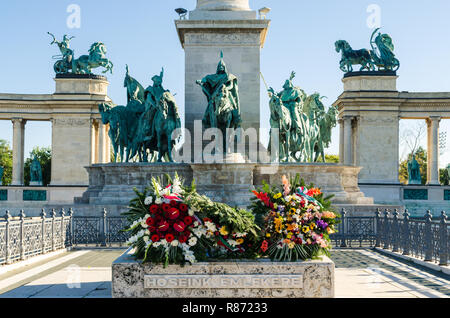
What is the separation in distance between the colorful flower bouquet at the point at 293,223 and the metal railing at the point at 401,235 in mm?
6675

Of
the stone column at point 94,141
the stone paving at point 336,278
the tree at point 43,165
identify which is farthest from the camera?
the tree at point 43,165

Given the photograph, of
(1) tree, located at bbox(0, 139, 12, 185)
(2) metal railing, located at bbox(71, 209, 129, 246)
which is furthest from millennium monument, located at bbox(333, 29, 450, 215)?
(1) tree, located at bbox(0, 139, 12, 185)

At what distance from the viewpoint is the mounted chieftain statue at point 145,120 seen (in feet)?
83.0

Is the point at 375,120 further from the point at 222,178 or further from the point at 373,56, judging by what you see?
the point at 222,178

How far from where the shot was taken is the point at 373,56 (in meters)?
61.9

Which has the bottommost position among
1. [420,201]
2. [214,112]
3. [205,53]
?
[420,201]

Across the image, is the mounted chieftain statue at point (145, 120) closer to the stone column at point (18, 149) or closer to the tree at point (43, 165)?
the stone column at point (18, 149)

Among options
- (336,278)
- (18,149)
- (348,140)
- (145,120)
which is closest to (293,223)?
(336,278)

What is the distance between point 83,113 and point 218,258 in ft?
182

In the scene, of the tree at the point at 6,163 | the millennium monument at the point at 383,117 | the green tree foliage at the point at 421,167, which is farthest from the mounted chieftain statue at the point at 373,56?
the tree at the point at 6,163

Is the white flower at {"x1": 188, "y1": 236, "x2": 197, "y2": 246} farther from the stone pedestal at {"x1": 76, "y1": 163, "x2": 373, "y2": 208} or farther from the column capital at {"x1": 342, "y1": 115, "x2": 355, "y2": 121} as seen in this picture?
the column capital at {"x1": 342, "y1": 115, "x2": 355, "y2": 121}
